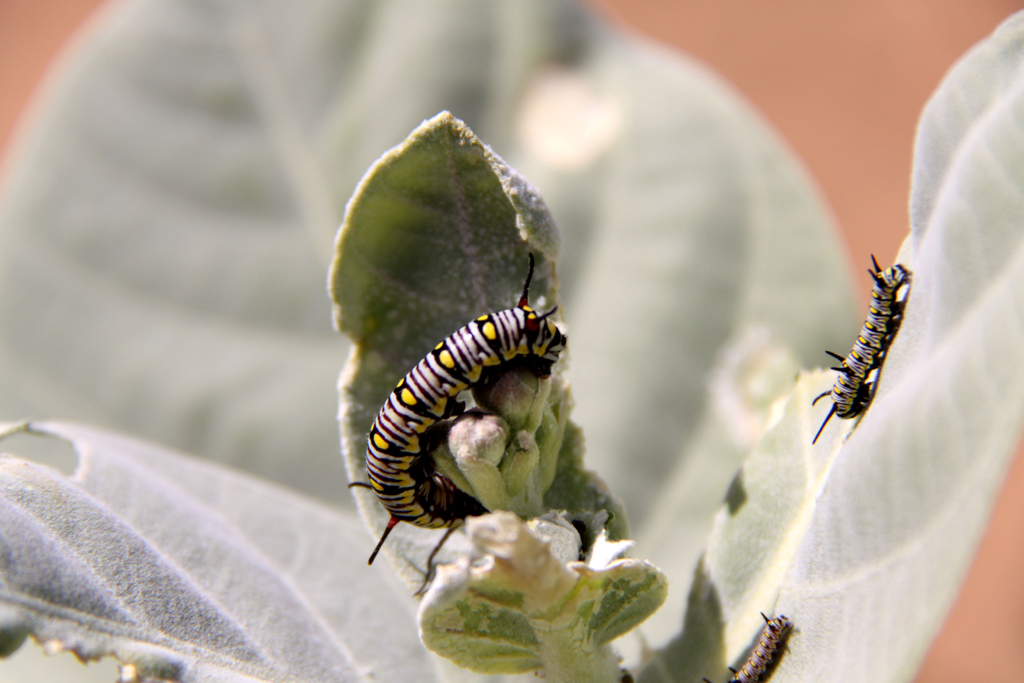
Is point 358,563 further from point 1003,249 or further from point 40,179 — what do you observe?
point 40,179

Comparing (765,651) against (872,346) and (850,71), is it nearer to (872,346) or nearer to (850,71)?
(872,346)

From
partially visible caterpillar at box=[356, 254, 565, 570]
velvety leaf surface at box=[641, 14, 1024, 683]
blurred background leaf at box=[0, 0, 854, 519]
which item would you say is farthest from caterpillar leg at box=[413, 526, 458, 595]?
blurred background leaf at box=[0, 0, 854, 519]

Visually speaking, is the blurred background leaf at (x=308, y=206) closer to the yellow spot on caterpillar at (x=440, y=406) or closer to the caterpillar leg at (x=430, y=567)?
the caterpillar leg at (x=430, y=567)

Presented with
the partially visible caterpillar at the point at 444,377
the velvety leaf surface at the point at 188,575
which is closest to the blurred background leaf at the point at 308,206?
the velvety leaf surface at the point at 188,575

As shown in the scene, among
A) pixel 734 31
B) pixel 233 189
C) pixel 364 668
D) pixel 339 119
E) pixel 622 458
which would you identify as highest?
pixel 734 31

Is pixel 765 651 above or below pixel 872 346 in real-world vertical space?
below

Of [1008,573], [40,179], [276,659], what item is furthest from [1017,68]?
[1008,573]

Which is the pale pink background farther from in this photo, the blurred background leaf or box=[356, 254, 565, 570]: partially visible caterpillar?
box=[356, 254, 565, 570]: partially visible caterpillar

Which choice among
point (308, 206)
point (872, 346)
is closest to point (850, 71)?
point (308, 206)
